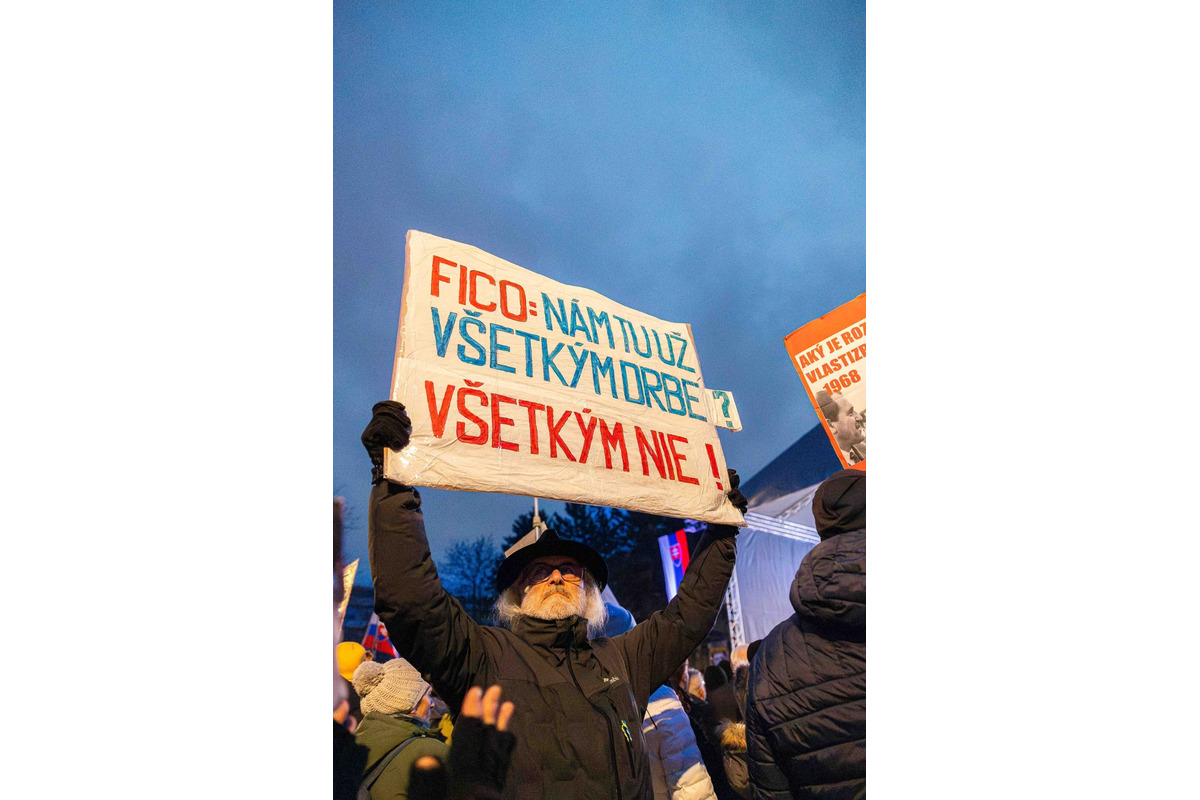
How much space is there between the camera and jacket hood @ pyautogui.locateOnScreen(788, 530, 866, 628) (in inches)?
81.3

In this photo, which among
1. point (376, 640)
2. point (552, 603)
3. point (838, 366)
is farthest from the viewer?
point (376, 640)

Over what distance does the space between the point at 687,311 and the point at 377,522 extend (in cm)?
1605

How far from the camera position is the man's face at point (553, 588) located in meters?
2.23

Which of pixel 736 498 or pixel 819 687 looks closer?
pixel 819 687

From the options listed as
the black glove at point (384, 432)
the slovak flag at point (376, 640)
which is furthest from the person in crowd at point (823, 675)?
the slovak flag at point (376, 640)

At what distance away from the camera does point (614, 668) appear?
2.24m

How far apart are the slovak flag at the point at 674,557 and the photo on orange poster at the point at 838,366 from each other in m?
3.40

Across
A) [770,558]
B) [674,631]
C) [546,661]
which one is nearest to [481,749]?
[546,661]

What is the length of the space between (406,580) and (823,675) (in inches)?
46.5

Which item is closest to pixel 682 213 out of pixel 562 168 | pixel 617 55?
pixel 562 168

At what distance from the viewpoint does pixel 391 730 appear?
7.39 ft

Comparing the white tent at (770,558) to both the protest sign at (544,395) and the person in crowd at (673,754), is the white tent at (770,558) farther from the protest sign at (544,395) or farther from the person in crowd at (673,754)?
the protest sign at (544,395)

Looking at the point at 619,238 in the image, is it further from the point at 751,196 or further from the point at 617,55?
the point at 617,55

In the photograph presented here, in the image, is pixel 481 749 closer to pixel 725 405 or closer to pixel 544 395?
pixel 544 395
